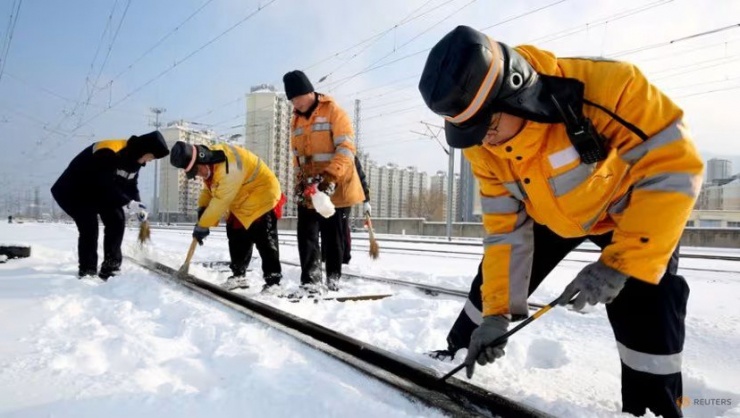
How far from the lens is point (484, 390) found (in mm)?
1744

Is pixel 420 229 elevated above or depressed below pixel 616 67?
below

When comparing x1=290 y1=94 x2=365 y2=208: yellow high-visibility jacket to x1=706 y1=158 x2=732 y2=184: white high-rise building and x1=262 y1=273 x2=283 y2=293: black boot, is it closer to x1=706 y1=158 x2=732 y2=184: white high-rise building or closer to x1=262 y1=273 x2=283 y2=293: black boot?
x1=262 y1=273 x2=283 y2=293: black boot

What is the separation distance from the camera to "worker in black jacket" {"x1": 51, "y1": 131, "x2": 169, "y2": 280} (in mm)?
4828

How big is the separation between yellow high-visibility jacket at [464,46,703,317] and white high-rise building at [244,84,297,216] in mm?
37416

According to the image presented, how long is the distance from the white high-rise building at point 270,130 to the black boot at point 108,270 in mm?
33963

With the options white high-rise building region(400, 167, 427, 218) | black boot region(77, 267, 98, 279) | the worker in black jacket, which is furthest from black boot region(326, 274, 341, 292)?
white high-rise building region(400, 167, 427, 218)

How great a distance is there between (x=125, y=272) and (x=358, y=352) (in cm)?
396

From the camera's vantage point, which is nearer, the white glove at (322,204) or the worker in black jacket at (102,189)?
the white glove at (322,204)

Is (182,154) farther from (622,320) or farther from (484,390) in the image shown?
(622,320)

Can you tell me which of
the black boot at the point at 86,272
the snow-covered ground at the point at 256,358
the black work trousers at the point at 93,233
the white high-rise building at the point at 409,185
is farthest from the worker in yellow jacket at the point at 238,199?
the white high-rise building at the point at 409,185

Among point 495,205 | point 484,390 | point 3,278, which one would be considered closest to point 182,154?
point 3,278

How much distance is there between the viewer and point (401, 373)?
6.47ft

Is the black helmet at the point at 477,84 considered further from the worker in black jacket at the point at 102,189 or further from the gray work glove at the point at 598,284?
the worker in black jacket at the point at 102,189

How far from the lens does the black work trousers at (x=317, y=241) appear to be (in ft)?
12.9
